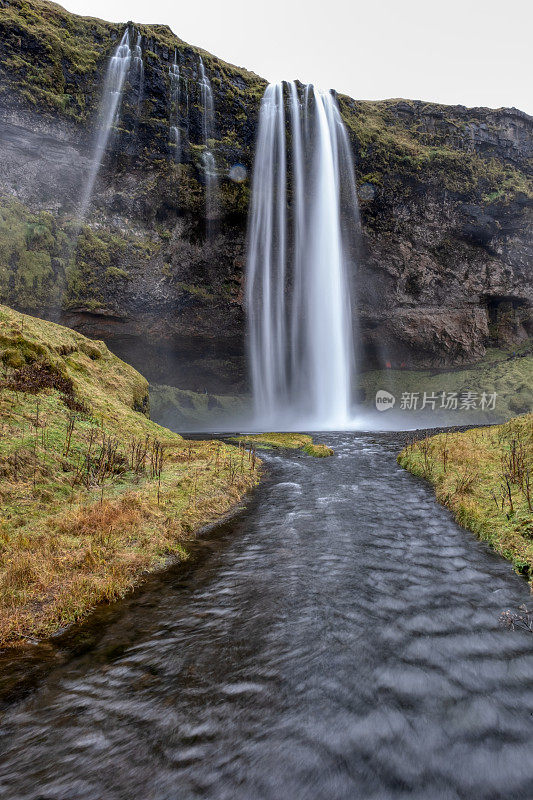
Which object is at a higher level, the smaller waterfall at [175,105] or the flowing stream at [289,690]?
the smaller waterfall at [175,105]

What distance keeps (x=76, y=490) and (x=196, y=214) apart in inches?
1425

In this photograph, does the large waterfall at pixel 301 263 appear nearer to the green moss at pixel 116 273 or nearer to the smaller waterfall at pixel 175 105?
the smaller waterfall at pixel 175 105

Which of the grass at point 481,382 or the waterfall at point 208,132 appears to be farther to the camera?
the grass at point 481,382

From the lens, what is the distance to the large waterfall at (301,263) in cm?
3900

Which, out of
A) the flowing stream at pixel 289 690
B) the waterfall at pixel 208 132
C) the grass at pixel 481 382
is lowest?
the flowing stream at pixel 289 690

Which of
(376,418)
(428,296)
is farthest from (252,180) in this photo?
(376,418)

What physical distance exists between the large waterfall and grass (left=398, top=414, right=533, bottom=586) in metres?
28.7

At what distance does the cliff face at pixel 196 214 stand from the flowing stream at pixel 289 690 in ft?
118

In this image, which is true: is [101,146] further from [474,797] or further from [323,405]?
[474,797]

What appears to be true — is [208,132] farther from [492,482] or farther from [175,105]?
[492,482]

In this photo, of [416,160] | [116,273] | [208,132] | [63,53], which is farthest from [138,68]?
[416,160]

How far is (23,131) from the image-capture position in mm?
31891

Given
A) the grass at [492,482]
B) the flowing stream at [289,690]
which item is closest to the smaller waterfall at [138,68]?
the grass at [492,482]

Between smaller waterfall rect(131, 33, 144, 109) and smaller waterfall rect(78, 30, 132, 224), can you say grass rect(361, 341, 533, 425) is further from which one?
smaller waterfall rect(131, 33, 144, 109)
